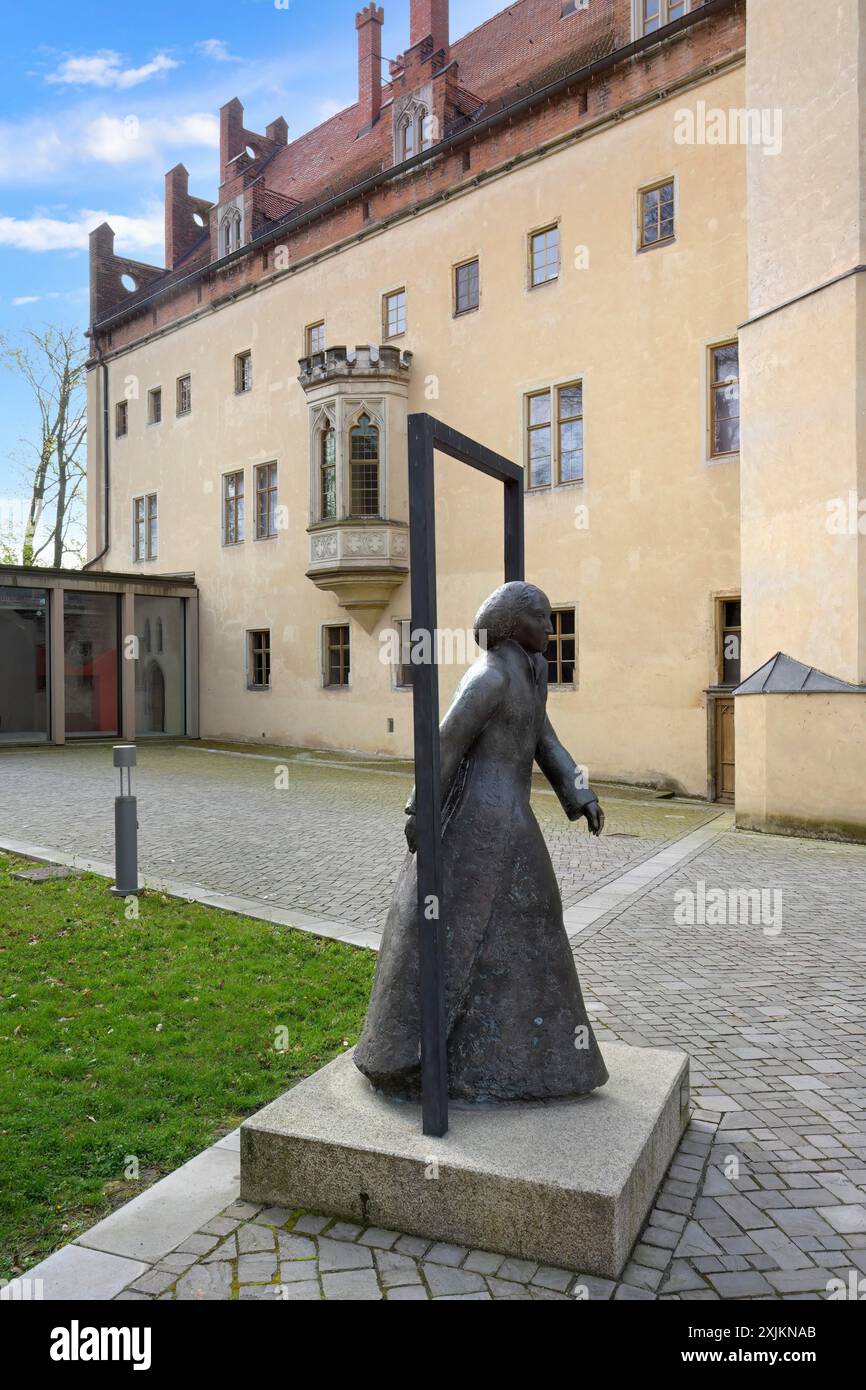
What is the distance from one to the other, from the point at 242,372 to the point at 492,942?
25172 millimetres

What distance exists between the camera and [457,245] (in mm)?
20406

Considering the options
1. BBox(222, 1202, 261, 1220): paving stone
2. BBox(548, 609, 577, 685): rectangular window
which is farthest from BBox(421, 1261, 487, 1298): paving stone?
BBox(548, 609, 577, 685): rectangular window

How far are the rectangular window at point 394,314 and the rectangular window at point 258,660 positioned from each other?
7895 mm

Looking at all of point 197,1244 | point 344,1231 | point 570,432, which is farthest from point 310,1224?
point 570,432

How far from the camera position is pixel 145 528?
30.0 metres

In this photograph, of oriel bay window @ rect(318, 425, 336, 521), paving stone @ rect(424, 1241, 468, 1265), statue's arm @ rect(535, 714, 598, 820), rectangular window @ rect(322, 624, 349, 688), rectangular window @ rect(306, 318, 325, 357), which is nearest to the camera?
paving stone @ rect(424, 1241, 468, 1265)

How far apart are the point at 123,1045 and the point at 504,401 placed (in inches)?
650

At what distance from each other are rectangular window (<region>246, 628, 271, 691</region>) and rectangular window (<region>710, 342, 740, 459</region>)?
1297 cm

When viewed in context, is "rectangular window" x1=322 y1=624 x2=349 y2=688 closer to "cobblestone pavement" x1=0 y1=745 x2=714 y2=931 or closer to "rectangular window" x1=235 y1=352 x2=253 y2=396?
"cobblestone pavement" x1=0 y1=745 x2=714 y2=931

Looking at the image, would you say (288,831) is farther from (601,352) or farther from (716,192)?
(716,192)

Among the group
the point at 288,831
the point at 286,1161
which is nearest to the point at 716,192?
the point at 288,831

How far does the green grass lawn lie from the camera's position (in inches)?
146

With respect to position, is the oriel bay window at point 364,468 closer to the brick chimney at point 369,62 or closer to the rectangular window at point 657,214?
A: the rectangular window at point 657,214

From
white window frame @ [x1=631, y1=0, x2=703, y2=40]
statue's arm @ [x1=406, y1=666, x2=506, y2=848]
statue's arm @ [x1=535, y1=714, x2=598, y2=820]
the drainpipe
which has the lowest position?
statue's arm @ [x1=535, y1=714, x2=598, y2=820]
